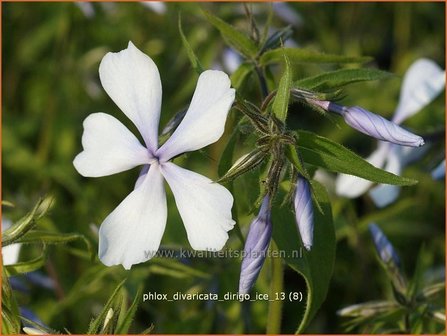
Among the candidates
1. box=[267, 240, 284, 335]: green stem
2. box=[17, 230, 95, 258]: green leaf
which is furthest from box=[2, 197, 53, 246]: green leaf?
box=[267, 240, 284, 335]: green stem

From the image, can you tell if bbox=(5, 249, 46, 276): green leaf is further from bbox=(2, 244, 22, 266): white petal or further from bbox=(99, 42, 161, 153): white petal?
bbox=(99, 42, 161, 153): white petal

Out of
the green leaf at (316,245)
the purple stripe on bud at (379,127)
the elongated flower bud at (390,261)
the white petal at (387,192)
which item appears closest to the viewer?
the purple stripe on bud at (379,127)

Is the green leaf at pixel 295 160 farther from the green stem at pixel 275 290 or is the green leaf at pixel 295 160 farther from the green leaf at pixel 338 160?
the green stem at pixel 275 290

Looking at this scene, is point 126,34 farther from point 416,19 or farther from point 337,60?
point 337,60

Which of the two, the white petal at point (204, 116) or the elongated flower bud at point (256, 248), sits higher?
the white petal at point (204, 116)

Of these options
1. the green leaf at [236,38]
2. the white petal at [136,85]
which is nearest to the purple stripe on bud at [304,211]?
the white petal at [136,85]

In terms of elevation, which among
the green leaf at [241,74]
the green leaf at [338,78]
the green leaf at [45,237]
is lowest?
the green leaf at [45,237]

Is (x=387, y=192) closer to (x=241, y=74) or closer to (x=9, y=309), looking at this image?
(x=241, y=74)
